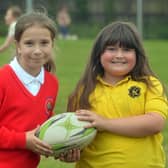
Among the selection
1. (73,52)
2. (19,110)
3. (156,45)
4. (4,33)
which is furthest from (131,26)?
(4,33)

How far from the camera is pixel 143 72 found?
14.1 feet

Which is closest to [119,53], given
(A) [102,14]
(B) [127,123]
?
(B) [127,123]

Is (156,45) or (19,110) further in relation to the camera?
(156,45)

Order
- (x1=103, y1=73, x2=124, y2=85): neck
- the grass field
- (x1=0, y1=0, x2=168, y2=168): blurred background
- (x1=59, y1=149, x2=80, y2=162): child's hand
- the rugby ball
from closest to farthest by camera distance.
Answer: the rugby ball, (x1=59, y1=149, x2=80, y2=162): child's hand, (x1=103, y1=73, x2=124, y2=85): neck, the grass field, (x1=0, y1=0, x2=168, y2=168): blurred background

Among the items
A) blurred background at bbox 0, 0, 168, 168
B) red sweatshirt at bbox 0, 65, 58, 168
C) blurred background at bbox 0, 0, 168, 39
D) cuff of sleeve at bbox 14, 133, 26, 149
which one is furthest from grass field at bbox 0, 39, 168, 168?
cuff of sleeve at bbox 14, 133, 26, 149

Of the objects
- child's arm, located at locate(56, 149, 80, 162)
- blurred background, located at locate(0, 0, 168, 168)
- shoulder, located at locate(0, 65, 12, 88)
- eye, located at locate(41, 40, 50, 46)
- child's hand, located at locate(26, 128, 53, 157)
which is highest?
eye, located at locate(41, 40, 50, 46)

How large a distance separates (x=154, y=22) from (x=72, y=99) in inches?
1043

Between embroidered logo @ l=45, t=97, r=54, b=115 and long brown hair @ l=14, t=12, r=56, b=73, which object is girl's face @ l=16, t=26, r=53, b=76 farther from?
embroidered logo @ l=45, t=97, r=54, b=115

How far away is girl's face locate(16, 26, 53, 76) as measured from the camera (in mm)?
4195

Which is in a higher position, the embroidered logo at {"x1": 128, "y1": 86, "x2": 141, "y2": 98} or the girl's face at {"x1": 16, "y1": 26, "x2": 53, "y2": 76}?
the girl's face at {"x1": 16, "y1": 26, "x2": 53, "y2": 76}

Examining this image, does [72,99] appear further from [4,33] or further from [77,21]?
[77,21]

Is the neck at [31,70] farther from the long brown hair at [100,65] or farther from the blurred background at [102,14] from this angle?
the blurred background at [102,14]

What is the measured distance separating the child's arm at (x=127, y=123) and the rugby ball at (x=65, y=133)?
0.15ft

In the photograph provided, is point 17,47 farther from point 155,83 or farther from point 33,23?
point 155,83
